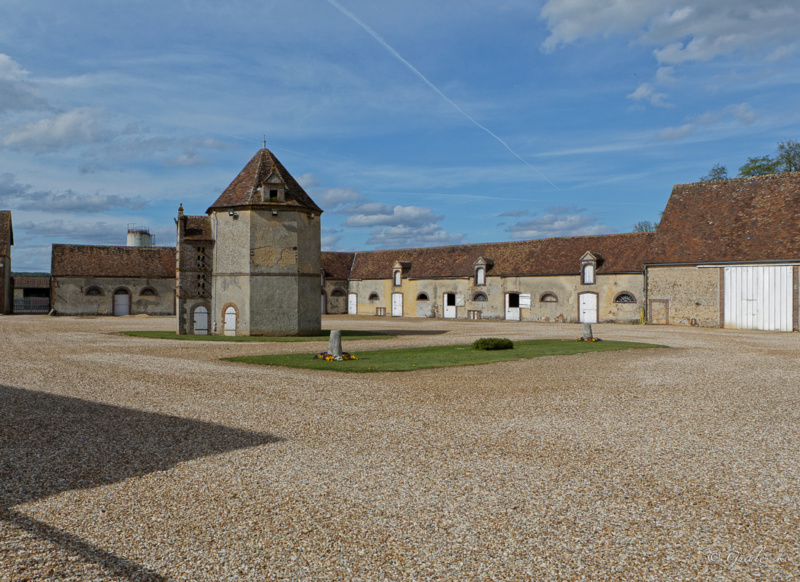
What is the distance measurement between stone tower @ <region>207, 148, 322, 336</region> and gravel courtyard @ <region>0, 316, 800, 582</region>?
12.5 m

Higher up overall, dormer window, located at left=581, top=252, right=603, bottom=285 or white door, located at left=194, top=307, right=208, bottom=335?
dormer window, located at left=581, top=252, right=603, bottom=285

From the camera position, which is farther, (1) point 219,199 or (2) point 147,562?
(1) point 219,199

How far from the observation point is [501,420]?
8.41 metres

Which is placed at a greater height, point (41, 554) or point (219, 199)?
point (219, 199)

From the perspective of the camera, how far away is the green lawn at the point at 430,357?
14.2 m

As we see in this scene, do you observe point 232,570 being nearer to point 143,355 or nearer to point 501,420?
point 501,420

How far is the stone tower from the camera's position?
24.0m

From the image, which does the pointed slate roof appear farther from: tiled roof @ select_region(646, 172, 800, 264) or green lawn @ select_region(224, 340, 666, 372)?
tiled roof @ select_region(646, 172, 800, 264)

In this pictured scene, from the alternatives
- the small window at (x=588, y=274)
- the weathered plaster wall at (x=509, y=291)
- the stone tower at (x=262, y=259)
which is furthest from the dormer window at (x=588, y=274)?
the stone tower at (x=262, y=259)

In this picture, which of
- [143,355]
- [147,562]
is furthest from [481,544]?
[143,355]

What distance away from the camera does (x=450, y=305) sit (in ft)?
145

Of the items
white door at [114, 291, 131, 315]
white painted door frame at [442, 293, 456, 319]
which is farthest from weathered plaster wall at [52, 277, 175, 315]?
white painted door frame at [442, 293, 456, 319]

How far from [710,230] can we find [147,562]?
33233mm

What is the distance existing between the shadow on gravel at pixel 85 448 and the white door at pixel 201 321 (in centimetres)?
1560
